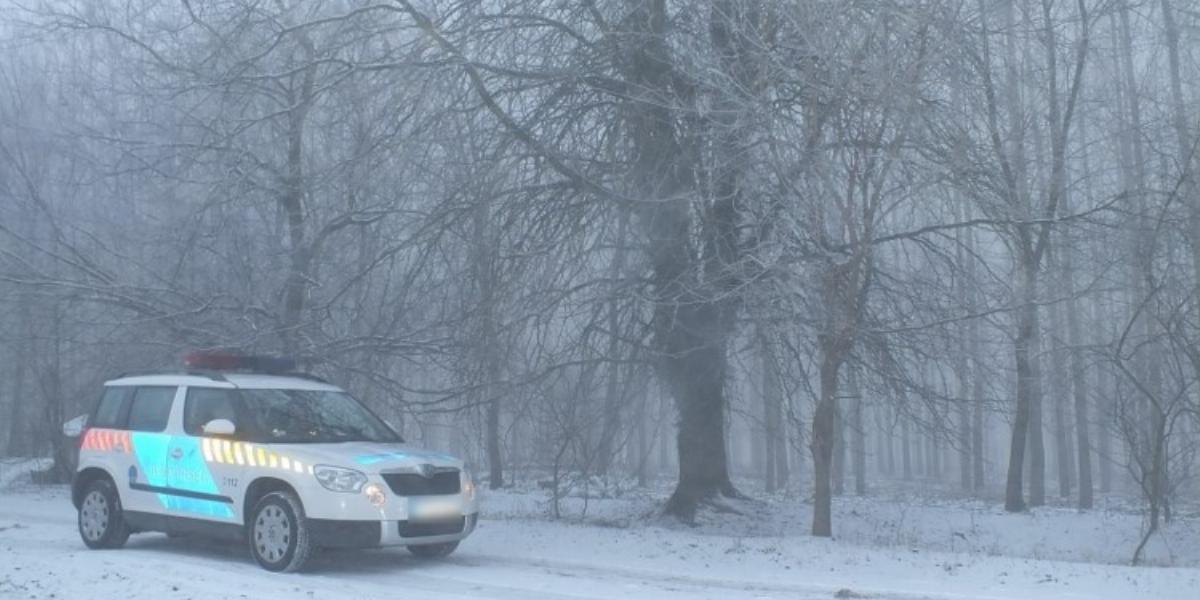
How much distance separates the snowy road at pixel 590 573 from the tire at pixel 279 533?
0.19 meters

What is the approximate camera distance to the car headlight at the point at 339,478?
11023mm

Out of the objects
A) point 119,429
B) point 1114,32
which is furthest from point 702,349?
point 1114,32

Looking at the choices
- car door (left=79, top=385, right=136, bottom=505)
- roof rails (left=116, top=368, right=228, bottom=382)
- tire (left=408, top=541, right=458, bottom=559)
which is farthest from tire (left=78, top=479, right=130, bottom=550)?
tire (left=408, top=541, right=458, bottom=559)

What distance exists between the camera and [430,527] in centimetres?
1148

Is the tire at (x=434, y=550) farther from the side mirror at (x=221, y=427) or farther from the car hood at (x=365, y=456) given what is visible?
the side mirror at (x=221, y=427)

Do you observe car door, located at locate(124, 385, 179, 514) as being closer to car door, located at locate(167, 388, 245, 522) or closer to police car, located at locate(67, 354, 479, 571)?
police car, located at locate(67, 354, 479, 571)

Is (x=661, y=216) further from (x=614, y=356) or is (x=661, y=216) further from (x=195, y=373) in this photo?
(x=195, y=373)

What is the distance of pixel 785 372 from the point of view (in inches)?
588

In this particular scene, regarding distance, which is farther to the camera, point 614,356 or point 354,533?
point 614,356

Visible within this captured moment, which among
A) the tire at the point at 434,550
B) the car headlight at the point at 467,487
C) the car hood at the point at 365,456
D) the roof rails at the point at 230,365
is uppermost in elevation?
the roof rails at the point at 230,365

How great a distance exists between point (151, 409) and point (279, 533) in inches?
98.8

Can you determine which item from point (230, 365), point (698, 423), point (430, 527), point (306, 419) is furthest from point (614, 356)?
point (230, 365)

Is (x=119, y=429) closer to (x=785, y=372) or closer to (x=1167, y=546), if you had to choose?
(x=785, y=372)

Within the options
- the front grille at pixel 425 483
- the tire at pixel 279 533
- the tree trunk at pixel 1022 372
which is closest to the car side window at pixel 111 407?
the tire at pixel 279 533
